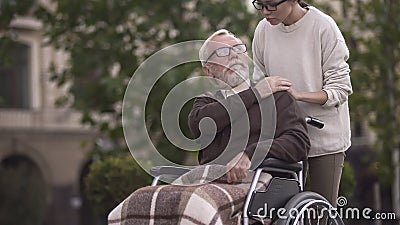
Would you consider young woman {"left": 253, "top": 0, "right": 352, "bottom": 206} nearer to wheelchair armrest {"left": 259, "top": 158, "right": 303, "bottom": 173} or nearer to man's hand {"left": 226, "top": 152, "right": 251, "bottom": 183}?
wheelchair armrest {"left": 259, "top": 158, "right": 303, "bottom": 173}

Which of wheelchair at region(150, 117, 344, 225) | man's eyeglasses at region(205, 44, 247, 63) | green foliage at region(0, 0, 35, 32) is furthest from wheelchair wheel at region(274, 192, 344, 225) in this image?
green foliage at region(0, 0, 35, 32)

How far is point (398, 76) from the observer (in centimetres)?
1391

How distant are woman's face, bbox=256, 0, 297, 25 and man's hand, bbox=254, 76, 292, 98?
32cm

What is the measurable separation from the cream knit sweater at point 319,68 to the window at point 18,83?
23111 millimetres

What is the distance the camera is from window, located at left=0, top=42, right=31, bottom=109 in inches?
1067

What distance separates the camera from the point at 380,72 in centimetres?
1360

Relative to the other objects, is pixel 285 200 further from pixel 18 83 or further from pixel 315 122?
pixel 18 83

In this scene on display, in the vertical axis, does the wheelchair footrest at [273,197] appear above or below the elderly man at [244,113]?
below

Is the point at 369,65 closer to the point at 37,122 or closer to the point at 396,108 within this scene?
the point at 396,108

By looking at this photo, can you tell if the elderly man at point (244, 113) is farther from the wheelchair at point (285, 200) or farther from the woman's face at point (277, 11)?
the woman's face at point (277, 11)

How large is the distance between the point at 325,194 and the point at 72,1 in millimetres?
8343

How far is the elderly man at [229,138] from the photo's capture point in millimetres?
4020

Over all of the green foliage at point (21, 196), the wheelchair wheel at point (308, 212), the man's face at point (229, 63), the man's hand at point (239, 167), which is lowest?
the green foliage at point (21, 196)

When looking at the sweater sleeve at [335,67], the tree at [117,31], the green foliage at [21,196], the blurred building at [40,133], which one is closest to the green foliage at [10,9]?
the tree at [117,31]
